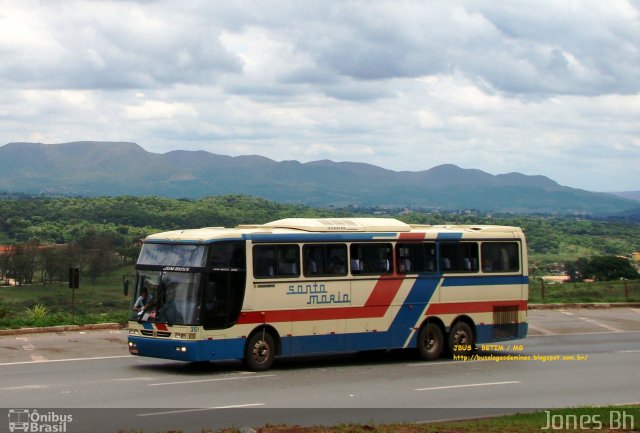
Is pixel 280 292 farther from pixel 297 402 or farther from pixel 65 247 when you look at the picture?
pixel 65 247

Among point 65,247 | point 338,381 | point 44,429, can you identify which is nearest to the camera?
point 44,429

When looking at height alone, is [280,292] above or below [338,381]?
above

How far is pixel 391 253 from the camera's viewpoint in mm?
23969

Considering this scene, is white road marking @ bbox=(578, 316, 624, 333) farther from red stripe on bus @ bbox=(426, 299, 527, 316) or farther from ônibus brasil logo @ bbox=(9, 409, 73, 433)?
ônibus brasil logo @ bbox=(9, 409, 73, 433)

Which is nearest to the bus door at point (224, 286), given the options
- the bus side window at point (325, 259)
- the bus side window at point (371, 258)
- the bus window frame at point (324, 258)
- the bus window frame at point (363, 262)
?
the bus window frame at point (324, 258)

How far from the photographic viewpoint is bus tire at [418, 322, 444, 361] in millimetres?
24422

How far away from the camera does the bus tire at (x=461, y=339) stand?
24.9 m

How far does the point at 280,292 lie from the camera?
22.2 m

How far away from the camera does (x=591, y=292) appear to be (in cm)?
5166

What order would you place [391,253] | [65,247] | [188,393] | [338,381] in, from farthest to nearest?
[65,247], [391,253], [338,381], [188,393]

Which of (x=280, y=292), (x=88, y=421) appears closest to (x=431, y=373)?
(x=280, y=292)

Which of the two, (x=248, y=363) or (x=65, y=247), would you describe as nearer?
(x=248, y=363)

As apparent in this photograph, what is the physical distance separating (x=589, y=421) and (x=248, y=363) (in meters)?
7.83

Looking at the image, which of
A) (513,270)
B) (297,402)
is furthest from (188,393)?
(513,270)
